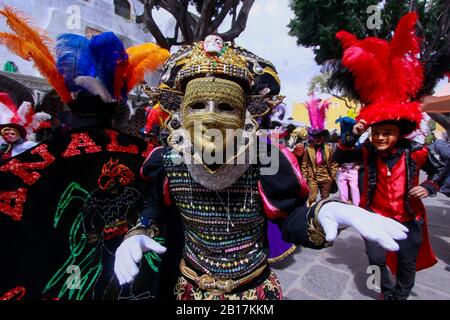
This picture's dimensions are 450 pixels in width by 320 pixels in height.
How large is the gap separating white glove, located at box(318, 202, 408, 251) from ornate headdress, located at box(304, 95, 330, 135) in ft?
13.4

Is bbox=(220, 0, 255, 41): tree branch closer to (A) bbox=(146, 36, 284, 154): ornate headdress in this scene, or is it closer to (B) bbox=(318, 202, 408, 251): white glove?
(A) bbox=(146, 36, 284, 154): ornate headdress

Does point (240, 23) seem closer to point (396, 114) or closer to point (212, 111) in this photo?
point (396, 114)

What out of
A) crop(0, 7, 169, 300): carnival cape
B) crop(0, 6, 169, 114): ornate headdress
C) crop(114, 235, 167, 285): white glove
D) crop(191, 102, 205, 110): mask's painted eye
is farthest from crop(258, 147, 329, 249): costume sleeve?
crop(0, 6, 169, 114): ornate headdress

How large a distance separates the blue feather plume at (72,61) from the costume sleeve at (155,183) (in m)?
0.67


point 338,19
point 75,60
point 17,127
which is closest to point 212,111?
point 75,60

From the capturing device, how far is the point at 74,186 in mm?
1690

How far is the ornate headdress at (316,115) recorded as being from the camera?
5035 millimetres

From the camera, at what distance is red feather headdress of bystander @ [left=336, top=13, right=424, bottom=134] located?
233 cm

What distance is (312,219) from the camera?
1272 mm

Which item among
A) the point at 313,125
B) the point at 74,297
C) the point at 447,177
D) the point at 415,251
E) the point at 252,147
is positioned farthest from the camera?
the point at 313,125

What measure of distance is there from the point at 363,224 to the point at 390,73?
1.96 meters
